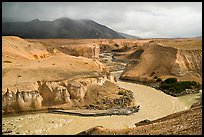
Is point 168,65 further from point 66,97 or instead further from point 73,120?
point 73,120

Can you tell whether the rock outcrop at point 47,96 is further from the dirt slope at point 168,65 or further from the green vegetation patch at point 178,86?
the dirt slope at point 168,65

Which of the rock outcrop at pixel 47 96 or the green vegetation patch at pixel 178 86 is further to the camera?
the green vegetation patch at pixel 178 86

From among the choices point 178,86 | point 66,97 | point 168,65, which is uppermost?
point 168,65

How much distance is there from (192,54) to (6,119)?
89.0 ft

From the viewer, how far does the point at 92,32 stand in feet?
621

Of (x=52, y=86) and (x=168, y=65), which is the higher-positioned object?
(x=168, y=65)

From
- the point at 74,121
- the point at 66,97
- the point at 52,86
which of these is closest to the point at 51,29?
the point at 52,86

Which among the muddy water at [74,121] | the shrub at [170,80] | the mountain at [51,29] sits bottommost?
the muddy water at [74,121]

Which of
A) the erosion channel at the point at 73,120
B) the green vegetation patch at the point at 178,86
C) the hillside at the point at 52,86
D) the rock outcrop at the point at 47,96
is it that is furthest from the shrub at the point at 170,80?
the rock outcrop at the point at 47,96

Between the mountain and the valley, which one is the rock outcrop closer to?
the valley

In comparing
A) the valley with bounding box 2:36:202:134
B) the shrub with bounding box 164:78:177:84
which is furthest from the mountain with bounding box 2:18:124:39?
the valley with bounding box 2:36:202:134

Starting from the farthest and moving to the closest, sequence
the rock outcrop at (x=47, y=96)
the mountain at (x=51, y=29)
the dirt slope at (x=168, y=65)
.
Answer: the mountain at (x=51, y=29) → the dirt slope at (x=168, y=65) → the rock outcrop at (x=47, y=96)

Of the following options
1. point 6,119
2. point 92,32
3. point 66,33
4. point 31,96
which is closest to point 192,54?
point 31,96

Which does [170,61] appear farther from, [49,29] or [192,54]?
[49,29]
